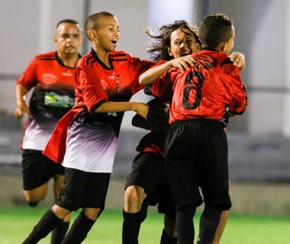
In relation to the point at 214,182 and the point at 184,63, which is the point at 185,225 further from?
the point at 184,63

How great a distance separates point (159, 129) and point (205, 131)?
56cm

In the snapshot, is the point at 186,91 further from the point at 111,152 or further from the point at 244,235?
the point at 244,235

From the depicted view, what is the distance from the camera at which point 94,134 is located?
7.38 m

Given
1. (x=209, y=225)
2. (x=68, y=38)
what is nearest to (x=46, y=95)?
(x=68, y=38)

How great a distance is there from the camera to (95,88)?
23.3 ft

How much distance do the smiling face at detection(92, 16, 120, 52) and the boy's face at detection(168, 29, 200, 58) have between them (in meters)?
0.39

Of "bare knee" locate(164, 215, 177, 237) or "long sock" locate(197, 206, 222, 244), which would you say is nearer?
"long sock" locate(197, 206, 222, 244)

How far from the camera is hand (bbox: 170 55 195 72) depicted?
21.9ft

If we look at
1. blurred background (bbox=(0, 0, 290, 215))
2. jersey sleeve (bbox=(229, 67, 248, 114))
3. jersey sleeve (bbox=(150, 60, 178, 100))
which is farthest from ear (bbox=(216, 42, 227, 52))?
blurred background (bbox=(0, 0, 290, 215))

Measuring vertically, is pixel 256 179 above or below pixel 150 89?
below

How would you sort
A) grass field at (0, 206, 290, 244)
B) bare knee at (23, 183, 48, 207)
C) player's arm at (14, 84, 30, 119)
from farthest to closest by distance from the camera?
1. grass field at (0, 206, 290, 244)
2. bare knee at (23, 183, 48, 207)
3. player's arm at (14, 84, 30, 119)

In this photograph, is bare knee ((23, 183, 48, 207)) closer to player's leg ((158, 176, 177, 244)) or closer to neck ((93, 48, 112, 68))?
player's leg ((158, 176, 177, 244))

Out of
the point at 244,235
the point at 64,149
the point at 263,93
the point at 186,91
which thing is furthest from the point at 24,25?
the point at 186,91

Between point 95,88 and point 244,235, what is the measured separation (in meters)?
3.40
